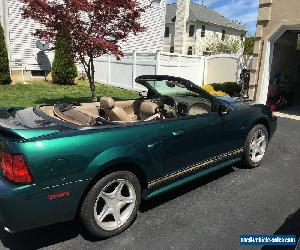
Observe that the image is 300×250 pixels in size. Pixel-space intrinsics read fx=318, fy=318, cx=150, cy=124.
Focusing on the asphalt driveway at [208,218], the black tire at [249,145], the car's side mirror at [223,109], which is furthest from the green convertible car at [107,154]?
the asphalt driveway at [208,218]

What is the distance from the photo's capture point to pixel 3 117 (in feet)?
11.4

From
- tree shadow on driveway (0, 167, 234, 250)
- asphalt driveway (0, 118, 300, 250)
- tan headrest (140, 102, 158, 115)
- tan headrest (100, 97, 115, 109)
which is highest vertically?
tan headrest (100, 97, 115, 109)

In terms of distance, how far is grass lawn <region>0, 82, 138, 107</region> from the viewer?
442 inches

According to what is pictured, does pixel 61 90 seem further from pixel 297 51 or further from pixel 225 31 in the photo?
pixel 225 31

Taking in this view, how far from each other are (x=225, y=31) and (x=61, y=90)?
36.7 m

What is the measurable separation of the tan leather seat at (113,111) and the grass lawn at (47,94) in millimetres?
6841

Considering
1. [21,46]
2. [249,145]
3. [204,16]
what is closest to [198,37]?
[204,16]

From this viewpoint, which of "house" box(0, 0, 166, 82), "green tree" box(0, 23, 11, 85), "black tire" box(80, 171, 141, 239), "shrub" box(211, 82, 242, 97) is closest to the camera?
"black tire" box(80, 171, 141, 239)

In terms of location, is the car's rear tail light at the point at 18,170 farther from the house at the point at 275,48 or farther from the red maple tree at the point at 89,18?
the house at the point at 275,48

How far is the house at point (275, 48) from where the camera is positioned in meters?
10.1

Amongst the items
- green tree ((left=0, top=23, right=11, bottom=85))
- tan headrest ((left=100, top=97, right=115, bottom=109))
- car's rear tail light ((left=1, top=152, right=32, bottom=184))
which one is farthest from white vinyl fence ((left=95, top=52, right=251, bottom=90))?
car's rear tail light ((left=1, top=152, right=32, bottom=184))

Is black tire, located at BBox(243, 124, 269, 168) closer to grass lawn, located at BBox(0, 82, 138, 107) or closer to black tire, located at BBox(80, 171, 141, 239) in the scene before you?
black tire, located at BBox(80, 171, 141, 239)

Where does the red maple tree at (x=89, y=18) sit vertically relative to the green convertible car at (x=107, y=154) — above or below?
above

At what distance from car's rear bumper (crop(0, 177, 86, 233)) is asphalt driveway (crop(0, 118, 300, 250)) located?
0.53m
